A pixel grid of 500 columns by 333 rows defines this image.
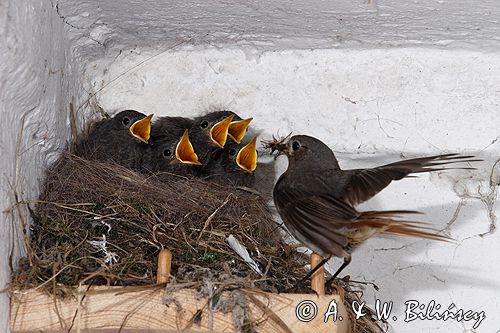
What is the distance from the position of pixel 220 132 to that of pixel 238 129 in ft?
0.35

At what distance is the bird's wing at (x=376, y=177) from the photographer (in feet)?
9.76

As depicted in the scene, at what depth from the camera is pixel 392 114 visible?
142 inches

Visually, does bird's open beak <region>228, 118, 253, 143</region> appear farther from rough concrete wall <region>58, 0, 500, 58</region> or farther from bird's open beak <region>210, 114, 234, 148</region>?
rough concrete wall <region>58, 0, 500, 58</region>

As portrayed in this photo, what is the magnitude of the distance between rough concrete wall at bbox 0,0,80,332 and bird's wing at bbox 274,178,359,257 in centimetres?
86

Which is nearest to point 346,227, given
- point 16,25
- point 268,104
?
point 268,104

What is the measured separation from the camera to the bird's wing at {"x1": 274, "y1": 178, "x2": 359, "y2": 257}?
281cm

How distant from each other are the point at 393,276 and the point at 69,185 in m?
1.28

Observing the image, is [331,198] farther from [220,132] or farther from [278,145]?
[220,132]

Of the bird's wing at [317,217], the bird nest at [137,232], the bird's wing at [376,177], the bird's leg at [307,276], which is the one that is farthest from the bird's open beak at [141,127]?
the bird's leg at [307,276]

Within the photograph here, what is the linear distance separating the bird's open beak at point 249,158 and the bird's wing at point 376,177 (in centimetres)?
47

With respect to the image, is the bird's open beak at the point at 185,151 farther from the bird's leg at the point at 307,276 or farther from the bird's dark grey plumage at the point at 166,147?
the bird's leg at the point at 307,276

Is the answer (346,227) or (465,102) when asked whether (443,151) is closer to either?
(465,102)

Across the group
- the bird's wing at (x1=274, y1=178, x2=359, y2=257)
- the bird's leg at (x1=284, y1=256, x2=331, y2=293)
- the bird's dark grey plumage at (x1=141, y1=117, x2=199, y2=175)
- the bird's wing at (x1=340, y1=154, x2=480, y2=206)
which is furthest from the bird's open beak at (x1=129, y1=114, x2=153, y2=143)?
the bird's leg at (x1=284, y1=256, x2=331, y2=293)

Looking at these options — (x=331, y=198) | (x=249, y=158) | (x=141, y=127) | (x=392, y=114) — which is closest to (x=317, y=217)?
(x=331, y=198)
